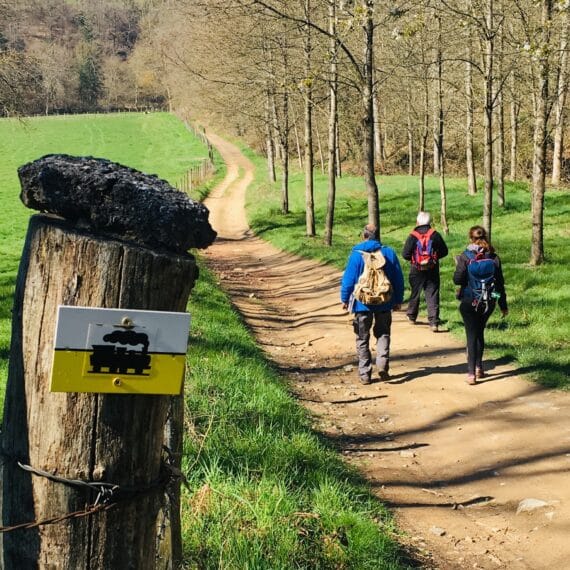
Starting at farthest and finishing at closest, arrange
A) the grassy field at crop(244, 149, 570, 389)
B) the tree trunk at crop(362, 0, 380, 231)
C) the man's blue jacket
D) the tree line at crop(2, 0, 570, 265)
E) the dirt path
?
the tree line at crop(2, 0, 570, 265) < the tree trunk at crop(362, 0, 380, 231) < the grassy field at crop(244, 149, 570, 389) < the man's blue jacket < the dirt path

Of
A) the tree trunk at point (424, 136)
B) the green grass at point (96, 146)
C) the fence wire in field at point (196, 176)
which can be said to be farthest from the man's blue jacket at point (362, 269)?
the fence wire in field at point (196, 176)

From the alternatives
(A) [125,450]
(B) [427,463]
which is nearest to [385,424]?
(B) [427,463]

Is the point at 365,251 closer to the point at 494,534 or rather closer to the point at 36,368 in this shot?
the point at 494,534

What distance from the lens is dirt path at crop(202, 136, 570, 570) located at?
5.08 metres

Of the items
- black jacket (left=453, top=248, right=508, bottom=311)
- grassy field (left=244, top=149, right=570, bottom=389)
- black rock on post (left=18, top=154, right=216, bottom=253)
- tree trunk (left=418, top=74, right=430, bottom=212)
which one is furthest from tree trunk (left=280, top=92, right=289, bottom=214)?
black rock on post (left=18, top=154, right=216, bottom=253)

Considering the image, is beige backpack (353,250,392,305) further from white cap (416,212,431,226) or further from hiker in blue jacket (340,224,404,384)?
white cap (416,212,431,226)

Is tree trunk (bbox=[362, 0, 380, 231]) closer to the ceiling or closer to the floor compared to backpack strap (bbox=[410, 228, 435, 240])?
closer to the ceiling

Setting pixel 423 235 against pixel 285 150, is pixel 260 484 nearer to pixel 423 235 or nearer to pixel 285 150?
pixel 423 235

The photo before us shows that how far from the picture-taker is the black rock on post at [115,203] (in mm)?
1810

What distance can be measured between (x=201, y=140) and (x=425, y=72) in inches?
2069

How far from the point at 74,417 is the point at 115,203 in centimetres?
56

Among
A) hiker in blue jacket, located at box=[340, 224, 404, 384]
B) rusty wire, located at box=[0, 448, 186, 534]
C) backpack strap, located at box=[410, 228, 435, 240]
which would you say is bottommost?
hiker in blue jacket, located at box=[340, 224, 404, 384]

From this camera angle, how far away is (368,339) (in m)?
8.70

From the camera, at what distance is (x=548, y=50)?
1012cm
